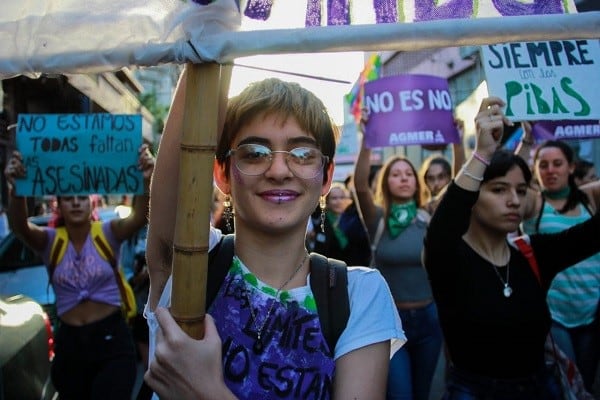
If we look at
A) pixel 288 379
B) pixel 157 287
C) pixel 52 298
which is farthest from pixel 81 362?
pixel 288 379

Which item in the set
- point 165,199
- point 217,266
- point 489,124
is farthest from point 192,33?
point 489,124

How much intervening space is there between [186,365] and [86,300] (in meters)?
3.00

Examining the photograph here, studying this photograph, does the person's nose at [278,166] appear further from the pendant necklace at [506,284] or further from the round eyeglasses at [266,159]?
the pendant necklace at [506,284]

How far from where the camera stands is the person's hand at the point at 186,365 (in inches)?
50.9

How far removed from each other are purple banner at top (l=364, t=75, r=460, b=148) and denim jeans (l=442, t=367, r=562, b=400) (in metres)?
2.53

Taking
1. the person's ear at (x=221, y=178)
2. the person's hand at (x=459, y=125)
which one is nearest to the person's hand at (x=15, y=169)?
the person's ear at (x=221, y=178)

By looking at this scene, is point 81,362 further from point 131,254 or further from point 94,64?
point 131,254

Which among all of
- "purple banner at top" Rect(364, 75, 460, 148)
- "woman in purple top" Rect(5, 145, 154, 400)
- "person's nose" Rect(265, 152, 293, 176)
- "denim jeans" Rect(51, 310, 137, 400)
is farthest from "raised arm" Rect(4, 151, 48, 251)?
"person's nose" Rect(265, 152, 293, 176)

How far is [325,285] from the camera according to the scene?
5.29 feet

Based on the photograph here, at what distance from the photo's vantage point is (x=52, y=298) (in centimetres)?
562

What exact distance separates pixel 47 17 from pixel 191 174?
1.57ft

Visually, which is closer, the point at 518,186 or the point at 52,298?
the point at 518,186

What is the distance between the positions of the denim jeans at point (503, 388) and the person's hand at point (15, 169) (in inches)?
115

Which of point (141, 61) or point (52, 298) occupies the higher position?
point (141, 61)
